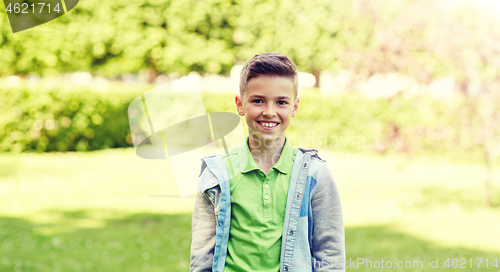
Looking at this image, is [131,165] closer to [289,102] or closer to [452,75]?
[452,75]

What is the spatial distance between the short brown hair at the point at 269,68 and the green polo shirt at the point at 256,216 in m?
0.34

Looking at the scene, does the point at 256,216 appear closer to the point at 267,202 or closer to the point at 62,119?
the point at 267,202

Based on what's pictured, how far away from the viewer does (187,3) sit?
1307 centimetres

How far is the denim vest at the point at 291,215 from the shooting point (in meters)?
1.72

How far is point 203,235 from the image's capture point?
1783 mm


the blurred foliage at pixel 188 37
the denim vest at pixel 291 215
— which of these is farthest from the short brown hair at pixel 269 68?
the blurred foliage at pixel 188 37

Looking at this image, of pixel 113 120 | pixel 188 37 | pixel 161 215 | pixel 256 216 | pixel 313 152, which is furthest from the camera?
pixel 188 37

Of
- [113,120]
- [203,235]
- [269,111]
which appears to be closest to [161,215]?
[203,235]

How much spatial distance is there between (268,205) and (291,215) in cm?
10

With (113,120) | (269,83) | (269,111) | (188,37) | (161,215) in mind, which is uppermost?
(188,37)

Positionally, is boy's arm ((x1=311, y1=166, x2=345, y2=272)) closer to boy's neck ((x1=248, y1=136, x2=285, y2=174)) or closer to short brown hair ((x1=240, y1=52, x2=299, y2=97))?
boy's neck ((x1=248, y1=136, x2=285, y2=174))

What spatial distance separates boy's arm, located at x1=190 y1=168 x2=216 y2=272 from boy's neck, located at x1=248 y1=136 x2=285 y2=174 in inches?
8.5

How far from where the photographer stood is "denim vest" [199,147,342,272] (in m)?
1.72

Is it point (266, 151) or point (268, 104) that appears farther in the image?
point (266, 151)
